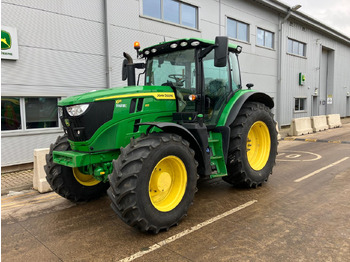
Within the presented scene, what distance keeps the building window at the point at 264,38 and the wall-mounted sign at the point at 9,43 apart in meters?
12.1

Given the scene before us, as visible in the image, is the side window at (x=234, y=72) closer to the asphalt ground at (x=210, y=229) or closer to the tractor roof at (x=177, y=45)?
the tractor roof at (x=177, y=45)

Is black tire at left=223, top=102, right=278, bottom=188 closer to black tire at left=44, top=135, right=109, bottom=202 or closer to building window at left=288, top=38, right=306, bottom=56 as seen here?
black tire at left=44, top=135, right=109, bottom=202

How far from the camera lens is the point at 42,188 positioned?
214 inches

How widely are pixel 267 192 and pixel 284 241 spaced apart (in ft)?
5.80

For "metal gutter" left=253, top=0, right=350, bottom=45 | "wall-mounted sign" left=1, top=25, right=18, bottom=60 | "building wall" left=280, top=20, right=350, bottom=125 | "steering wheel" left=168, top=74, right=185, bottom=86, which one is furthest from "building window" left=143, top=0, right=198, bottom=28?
"building wall" left=280, top=20, right=350, bottom=125

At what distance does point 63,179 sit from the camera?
4.29m

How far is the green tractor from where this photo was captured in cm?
325

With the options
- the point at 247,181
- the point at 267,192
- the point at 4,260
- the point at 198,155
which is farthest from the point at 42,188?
the point at 267,192

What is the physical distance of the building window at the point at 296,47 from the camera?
17.7 m

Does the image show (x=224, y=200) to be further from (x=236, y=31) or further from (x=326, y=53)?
(x=326, y=53)

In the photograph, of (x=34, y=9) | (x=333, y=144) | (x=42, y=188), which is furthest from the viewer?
(x=333, y=144)

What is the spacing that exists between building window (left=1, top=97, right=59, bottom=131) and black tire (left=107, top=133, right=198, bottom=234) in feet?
17.8

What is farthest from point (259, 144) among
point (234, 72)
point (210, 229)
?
point (210, 229)

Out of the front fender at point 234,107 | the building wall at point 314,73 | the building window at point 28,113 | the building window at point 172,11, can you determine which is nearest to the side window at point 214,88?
the front fender at point 234,107
